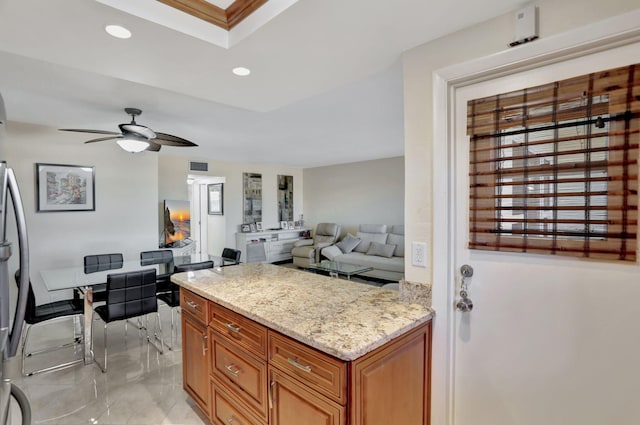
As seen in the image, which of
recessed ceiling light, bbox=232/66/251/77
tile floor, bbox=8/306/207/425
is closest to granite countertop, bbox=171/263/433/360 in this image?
tile floor, bbox=8/306/207/425

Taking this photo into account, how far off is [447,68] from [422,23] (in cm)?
25

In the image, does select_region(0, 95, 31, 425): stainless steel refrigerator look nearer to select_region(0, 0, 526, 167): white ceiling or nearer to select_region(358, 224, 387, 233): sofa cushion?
select_region(0, 0, 526, 167): white ceiling

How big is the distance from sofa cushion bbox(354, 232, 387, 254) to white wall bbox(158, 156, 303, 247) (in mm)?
2271

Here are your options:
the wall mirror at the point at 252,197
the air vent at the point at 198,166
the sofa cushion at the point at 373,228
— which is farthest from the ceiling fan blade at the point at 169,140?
the sofa cushion at the point at 373,228

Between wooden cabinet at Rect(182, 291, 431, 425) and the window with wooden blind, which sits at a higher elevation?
the window with wooden blind

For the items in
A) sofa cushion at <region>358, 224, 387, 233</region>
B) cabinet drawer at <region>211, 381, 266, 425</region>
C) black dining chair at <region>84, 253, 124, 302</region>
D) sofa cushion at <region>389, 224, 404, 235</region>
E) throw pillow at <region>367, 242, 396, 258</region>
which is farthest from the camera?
sofa cushion at <region>358, 224, 387, 233</region>

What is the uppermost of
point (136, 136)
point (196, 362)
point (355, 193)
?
point (136, 136)

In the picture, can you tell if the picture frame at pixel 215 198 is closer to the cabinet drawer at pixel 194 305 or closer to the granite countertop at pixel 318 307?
the granite countertop at pixel 318 307

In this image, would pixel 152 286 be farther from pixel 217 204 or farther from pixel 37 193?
pixel 217 204

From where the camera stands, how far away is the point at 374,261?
574cm

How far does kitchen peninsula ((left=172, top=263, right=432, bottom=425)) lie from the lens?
3.93ft

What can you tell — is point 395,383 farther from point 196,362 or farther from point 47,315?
point 47,315

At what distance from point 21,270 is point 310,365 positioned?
1.27 metres

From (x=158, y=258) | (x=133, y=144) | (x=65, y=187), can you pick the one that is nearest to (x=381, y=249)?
(x=158, y=258)
